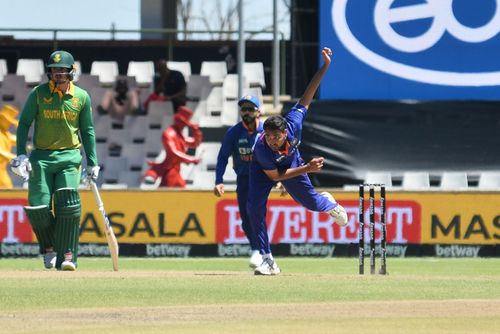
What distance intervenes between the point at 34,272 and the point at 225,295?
3.06m

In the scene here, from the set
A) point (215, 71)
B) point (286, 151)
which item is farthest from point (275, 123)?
point (215, 71)

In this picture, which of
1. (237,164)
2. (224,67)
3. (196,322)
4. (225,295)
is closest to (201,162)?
(224,67)

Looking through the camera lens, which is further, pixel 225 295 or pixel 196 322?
pixel 225 295

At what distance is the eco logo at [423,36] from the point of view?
24.5 metres

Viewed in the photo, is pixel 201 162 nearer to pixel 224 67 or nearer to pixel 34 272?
pixel 224 67

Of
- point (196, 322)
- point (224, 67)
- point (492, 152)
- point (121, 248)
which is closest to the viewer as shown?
point (196, 322)

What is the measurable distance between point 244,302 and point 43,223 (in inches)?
133

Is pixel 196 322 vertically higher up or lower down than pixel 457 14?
lower down

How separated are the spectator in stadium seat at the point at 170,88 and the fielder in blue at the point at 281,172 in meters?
12.5

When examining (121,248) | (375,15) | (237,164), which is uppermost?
(375,15)

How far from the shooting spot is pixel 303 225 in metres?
20.8

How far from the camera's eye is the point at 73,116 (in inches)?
587

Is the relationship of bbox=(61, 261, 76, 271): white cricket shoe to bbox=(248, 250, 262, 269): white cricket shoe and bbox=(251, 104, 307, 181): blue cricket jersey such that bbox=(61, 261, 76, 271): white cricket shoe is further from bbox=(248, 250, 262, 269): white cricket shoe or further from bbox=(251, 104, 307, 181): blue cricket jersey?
bbox=(251, 104, 307, 181): blue cricket jersey

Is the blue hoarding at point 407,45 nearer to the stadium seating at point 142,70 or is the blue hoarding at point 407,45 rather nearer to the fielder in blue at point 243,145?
the stadium seating at point 142,70
